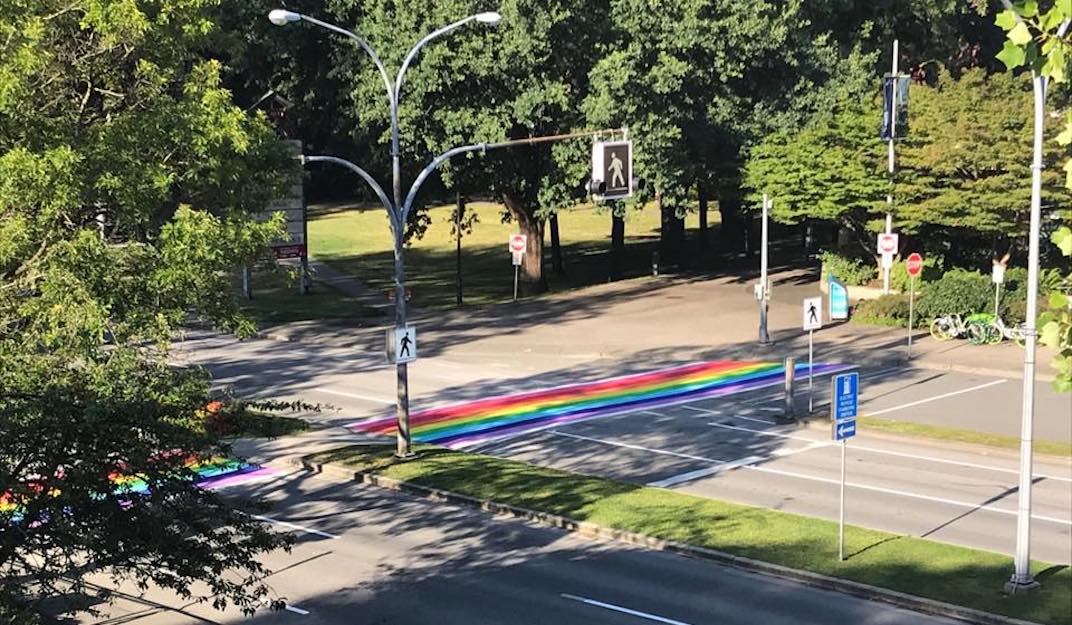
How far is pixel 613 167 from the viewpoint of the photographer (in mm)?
20984

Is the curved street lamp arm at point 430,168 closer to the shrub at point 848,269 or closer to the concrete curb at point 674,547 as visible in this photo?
the concrete curb at point 674,547

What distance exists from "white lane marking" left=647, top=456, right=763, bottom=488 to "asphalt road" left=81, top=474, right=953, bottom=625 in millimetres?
3413

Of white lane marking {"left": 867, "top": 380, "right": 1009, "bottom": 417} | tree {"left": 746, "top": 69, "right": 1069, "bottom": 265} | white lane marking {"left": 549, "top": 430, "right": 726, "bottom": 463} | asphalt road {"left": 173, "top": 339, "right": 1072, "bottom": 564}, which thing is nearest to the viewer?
asphalt road {"left": 173, "top": 339, "right": 1072, "bottom": 564}

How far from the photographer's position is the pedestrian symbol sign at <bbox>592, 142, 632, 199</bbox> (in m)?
20.7

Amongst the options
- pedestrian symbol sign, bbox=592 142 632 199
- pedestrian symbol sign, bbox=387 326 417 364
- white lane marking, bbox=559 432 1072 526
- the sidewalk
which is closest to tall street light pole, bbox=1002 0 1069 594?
white lane marking, bbox=559 432 1072 526

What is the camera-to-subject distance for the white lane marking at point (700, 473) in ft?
70.4

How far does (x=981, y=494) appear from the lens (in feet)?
67.2

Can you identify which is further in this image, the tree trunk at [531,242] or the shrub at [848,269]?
the tree trunk at [531,242]

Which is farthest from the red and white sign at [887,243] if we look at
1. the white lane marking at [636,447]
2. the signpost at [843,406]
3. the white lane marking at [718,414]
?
the signpost at [843,406]

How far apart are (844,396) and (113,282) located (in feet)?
33.1

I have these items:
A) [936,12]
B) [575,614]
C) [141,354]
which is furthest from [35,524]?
[936,12]

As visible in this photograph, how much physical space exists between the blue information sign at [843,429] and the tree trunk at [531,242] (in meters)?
34.2

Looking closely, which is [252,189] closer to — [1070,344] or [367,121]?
[1070,344]

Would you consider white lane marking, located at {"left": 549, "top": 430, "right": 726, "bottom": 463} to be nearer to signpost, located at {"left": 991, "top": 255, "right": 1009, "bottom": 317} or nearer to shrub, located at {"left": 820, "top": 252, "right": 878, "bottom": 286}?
signpost, located at {"left": 991, "top": 255, "right": 1009, "bottom": 317}
